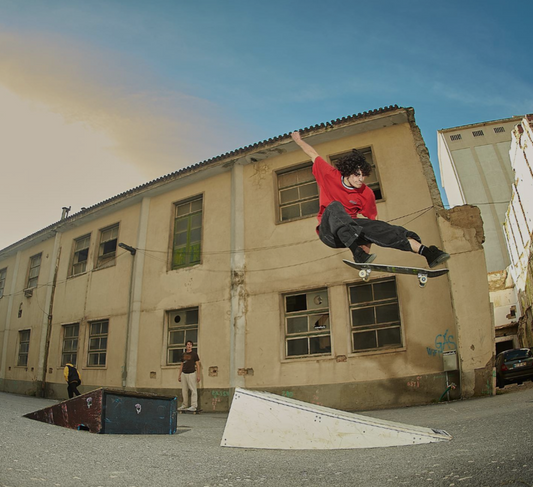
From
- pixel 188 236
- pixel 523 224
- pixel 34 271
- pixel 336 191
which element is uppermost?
pixel 523 224

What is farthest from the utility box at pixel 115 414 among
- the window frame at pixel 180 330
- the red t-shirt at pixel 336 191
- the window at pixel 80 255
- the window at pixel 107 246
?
the window at pixel 80 255

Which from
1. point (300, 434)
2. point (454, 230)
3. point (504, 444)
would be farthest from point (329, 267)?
point (504, 444)

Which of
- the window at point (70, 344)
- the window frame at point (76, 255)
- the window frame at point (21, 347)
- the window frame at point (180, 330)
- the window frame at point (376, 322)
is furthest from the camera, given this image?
the window frame at point (21, 347)

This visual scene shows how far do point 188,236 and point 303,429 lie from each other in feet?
30.3

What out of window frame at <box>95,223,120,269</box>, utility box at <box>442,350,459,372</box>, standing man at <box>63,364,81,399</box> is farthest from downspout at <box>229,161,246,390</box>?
window frame at <box>95,223,120,269</box>

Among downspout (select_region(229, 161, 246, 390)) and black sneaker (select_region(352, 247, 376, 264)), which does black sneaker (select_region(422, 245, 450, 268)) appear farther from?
downspout (select_region(229, 161, 246, 390))

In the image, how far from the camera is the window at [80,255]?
15.3 m

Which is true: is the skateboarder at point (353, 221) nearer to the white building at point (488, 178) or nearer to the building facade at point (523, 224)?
the building facade at point (523, 224)

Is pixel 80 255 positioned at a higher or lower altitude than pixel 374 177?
lower

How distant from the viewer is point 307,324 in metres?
9.80

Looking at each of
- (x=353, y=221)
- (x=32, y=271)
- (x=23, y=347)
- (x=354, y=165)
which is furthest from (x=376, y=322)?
(x=32, y=271)

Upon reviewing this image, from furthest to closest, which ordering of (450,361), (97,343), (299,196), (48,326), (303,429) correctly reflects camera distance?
(48,326) < (97,343) < (299,196) < (450,361) < (303,429)

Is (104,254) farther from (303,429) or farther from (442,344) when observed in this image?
(303,429)

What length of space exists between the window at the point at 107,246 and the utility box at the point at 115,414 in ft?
29.9
